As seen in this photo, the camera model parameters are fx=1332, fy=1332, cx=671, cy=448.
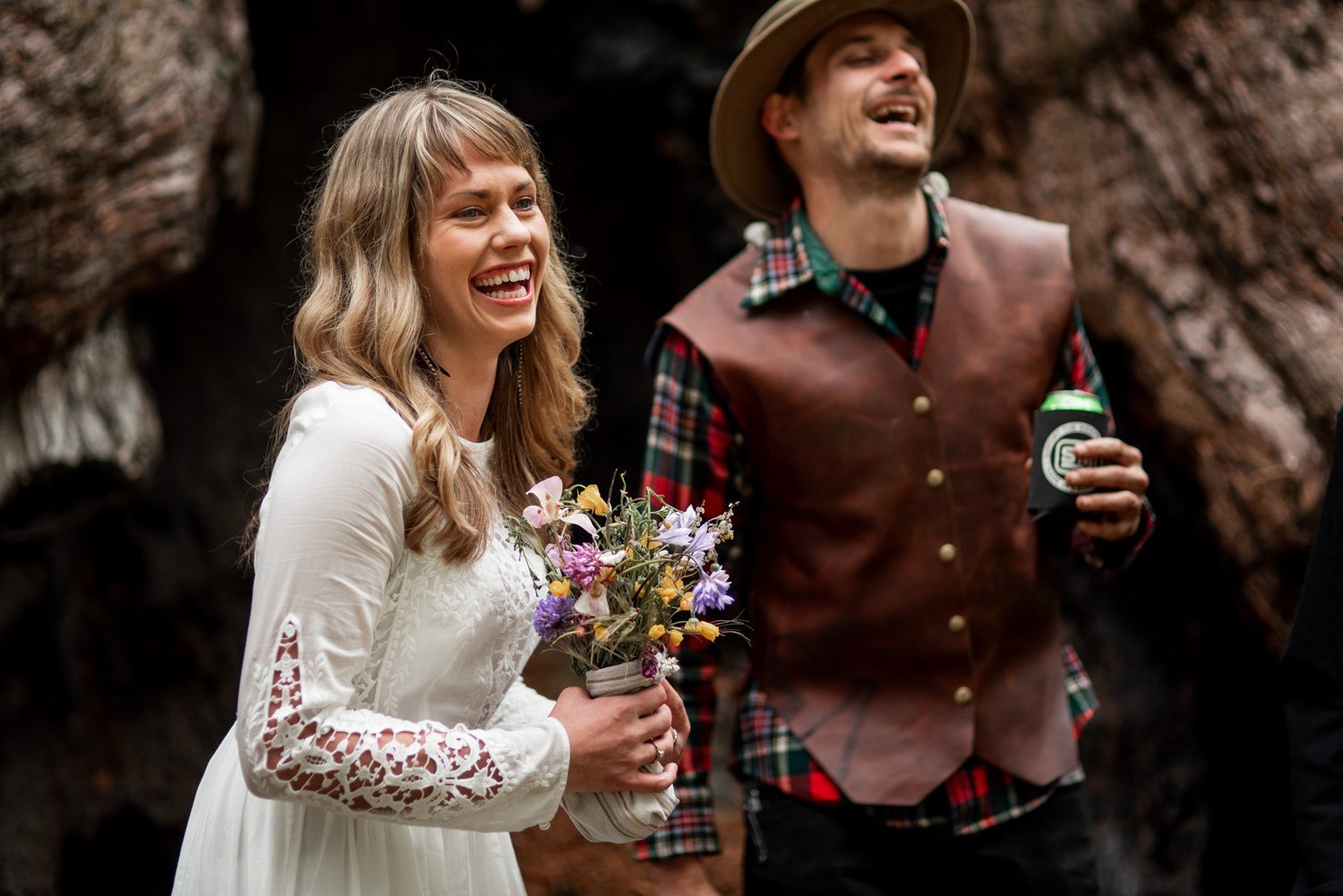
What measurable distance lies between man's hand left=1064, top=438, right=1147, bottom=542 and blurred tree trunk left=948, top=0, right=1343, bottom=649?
47.1 inches

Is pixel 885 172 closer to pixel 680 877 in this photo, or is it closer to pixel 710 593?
pixel 710 593

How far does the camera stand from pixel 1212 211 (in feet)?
12.4

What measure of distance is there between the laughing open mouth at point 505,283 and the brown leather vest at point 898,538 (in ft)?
2.53

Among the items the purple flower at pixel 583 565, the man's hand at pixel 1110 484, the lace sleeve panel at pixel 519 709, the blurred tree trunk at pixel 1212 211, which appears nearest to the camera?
the purple flower at pixel 583 565

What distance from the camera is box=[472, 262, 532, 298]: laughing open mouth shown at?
189 cm

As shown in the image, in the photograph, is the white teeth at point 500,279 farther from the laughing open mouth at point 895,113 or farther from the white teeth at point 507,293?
the laughing open mouth at point 895,113

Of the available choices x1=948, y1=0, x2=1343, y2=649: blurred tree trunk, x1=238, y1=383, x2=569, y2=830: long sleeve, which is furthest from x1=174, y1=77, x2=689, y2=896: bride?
x1=948, y1=0, x2=1343, y2=649: blurred tree trunk

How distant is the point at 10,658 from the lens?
4.27m

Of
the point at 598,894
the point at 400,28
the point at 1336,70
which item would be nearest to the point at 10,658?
the point at 598,894

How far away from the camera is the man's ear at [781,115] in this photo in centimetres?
289

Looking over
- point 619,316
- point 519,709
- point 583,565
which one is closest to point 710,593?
point 583,565

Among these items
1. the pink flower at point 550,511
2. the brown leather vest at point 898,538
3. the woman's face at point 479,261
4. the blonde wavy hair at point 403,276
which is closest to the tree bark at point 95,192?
the blonde wavy hair at point 403,276

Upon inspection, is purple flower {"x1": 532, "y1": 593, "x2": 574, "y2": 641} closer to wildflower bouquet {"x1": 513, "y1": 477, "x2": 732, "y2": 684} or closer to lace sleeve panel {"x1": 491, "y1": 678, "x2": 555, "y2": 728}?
wildflower bouquet {"x1": 513, "y1": 477, "x2": 732, "y2": 684}

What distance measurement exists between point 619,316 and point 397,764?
4.28m
